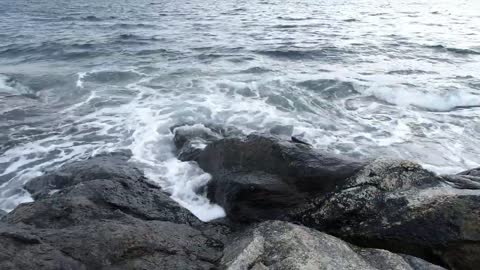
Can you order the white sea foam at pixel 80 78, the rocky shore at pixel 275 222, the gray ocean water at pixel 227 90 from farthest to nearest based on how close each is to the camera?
the white sea foam at pixel 80 78 < the gray ocean water at pixel 227 90 < the rocky shore at pixel 275 222

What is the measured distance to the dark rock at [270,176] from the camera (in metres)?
5.56

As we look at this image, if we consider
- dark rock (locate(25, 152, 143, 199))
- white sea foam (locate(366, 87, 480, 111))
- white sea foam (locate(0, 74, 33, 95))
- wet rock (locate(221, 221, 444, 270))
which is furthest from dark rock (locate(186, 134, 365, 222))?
white sea foam (locate(0, 74, 33, 95))

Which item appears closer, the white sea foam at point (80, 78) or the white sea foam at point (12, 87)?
the white sea foam at point (12, 87)

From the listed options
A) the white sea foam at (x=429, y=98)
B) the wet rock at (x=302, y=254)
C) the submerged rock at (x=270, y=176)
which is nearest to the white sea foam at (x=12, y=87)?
the submerged rock at (x=270, y=176)

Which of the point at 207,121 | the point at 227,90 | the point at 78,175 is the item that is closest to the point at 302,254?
the point at 78,175

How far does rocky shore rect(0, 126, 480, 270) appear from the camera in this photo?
4176mm

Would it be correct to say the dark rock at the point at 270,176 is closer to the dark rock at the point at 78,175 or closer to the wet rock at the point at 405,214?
the wet rock at the point at 405,214

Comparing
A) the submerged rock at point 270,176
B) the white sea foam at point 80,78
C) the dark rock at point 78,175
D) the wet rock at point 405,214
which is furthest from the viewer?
the white sea foam at point 80,78

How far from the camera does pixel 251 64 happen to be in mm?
16859

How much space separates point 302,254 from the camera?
411 centimetres

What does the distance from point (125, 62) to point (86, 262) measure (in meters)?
14.6

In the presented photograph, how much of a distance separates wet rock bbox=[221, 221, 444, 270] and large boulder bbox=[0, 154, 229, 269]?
435 millimetres

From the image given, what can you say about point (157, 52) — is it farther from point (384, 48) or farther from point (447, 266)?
point (447, 266)

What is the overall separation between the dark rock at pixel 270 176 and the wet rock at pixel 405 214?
1.00 feet
